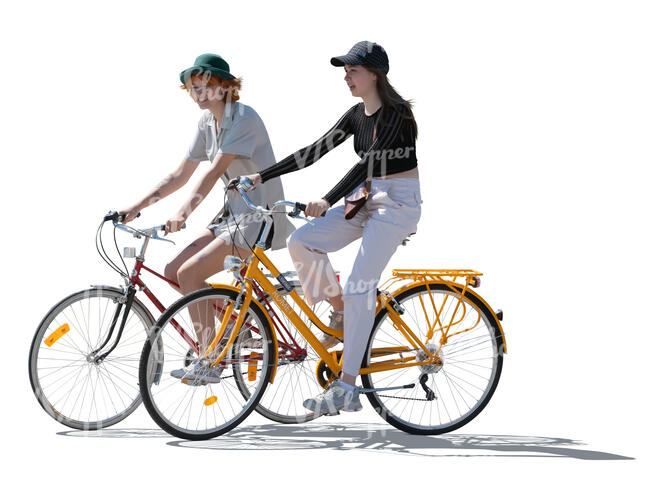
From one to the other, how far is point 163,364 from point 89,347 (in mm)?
660

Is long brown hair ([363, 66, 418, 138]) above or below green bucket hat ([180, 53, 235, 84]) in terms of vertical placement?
below

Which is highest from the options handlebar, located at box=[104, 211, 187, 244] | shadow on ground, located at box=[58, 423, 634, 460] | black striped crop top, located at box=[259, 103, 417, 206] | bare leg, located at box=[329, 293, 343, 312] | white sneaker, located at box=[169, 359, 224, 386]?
black striped crop top, located at box=[259, 103, 417, 206]

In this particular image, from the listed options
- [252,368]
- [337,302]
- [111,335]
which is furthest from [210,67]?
[252,368]

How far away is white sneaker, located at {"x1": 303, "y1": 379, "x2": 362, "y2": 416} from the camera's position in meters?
6.95

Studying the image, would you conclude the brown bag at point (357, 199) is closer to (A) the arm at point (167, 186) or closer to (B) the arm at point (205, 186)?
(B) the arm at point (205, 186)

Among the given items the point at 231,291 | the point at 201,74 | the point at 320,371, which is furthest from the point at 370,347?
the point at 201,74

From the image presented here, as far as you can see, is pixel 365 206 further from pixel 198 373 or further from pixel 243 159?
pixel 198 373

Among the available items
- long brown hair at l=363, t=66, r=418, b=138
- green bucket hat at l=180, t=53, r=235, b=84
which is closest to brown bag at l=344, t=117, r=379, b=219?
long brown hair at l=363, t=66, r=418, b=138

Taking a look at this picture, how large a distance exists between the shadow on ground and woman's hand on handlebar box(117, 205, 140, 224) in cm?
145

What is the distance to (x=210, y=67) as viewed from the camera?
727 centimetres

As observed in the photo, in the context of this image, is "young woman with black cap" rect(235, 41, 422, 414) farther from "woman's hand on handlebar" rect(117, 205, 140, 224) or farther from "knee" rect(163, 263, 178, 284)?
"woman's hand on handlebar" rect(117, 205, 140, 224)

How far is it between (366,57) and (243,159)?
3.81ft

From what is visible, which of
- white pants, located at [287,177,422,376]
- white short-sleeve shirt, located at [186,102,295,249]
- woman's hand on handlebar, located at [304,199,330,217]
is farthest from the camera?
white short-sleeve shirt, located at [186,102,295,249]

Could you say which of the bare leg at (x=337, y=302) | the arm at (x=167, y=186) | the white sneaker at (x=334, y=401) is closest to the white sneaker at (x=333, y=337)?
the bare leg at (x=337, y=302)
